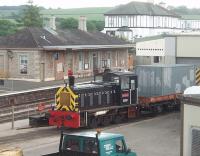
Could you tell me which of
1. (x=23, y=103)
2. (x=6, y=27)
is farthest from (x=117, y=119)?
(x=6, y=27)

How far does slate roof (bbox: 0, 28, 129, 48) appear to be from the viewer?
41331mm

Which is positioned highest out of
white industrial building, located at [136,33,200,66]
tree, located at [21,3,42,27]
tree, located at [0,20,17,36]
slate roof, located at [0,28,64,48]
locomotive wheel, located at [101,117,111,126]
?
tree, located at [21,3,42,27]

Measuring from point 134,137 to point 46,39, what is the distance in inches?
913

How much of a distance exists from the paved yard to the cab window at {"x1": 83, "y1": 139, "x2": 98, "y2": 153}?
5.92 metres

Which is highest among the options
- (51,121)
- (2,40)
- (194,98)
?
(2,40)

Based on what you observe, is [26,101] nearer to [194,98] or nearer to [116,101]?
[116,101]

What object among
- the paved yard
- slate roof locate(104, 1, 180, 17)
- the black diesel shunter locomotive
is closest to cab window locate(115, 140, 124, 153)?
the paved yard

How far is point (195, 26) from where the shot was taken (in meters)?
166

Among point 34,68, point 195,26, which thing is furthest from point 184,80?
point 195,26

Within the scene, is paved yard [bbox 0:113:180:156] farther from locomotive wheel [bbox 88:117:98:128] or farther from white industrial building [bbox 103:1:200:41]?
white industrial building [bbox 103:1:200:41]

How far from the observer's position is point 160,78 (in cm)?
2709

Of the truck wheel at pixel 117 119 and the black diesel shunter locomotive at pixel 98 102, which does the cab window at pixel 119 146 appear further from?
the truck wheel at pixel 117 119

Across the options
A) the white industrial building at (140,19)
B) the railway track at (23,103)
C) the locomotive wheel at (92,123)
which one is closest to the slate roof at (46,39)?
the railway track at (23,103)

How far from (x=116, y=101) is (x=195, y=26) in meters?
145
